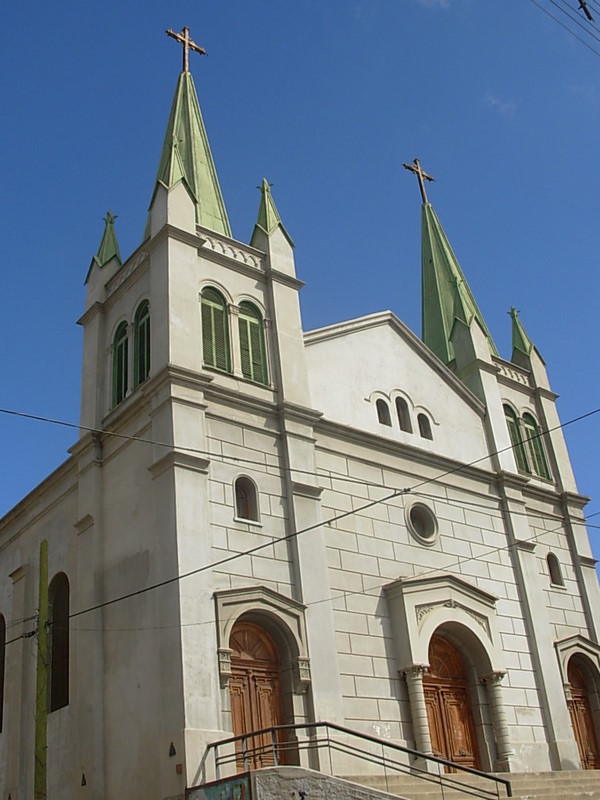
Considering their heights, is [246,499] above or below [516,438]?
below

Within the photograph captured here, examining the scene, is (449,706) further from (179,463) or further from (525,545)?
(179,463)

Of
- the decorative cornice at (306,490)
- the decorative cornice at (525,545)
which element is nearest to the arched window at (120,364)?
the decorative cornice at (306,490)

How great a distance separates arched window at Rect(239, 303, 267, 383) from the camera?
23.9 metres

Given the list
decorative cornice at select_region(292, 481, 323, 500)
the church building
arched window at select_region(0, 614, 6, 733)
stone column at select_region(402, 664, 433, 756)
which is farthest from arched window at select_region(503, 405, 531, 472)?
arched window at select_region(0, 614, 6, 733)

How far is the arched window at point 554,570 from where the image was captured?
93.8 ft

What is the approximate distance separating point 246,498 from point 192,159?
11.8 metres

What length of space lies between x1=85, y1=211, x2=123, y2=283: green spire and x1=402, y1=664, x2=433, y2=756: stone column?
1382 centimetres

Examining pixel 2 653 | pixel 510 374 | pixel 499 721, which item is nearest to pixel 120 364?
pixel 2 653

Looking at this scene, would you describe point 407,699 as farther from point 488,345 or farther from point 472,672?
point 488,345

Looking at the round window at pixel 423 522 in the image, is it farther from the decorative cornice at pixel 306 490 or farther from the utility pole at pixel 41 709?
the utility pole at pixel 41 709

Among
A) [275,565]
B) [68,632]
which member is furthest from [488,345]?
[68,632]

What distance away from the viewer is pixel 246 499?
21922 mm

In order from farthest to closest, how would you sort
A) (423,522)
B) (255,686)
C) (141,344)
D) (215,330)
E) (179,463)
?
(423,522)
(141,344)
(215,330)
(179,463)
(255,686)

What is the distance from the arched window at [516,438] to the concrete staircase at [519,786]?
1009cm
